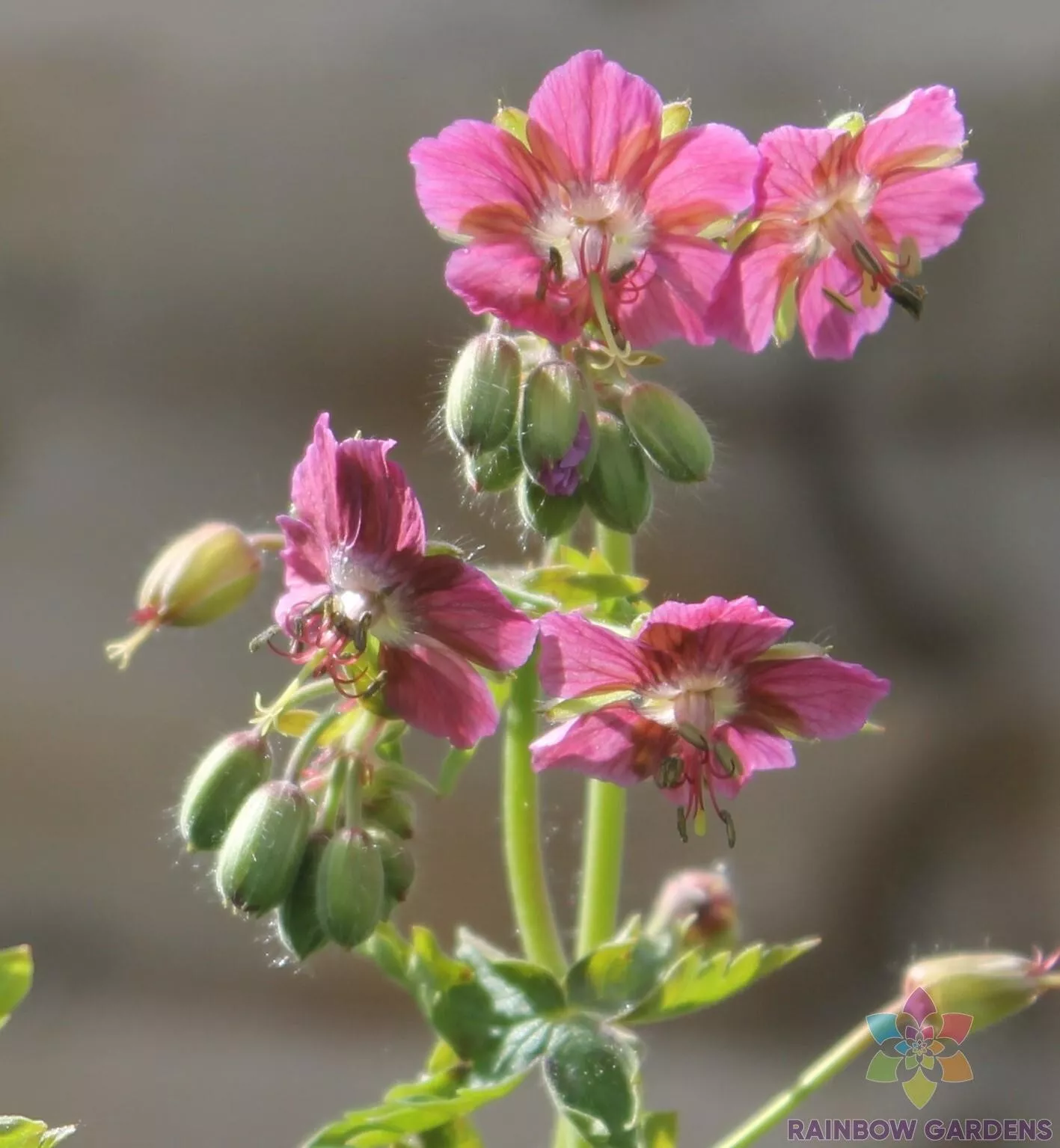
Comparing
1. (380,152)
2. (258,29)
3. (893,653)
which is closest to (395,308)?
(380,152)

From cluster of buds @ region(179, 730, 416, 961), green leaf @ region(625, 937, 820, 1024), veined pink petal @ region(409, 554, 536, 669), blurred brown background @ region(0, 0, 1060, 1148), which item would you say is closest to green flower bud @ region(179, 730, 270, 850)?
cluster of buds @ region(179, 730, 416, 961)

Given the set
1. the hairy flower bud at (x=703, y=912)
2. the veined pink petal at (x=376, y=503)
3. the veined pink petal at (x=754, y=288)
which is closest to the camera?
the veined pink petal at (x=376, y=503)

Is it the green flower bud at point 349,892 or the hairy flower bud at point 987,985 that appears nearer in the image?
the green flower bud at point 349,892

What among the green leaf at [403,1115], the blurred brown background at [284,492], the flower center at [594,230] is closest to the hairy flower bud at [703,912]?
the green leaf at [403,1115]

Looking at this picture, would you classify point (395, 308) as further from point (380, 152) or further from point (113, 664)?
point (113, 664)

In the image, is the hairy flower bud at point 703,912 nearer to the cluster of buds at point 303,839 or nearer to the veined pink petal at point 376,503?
the cluster of buds at point 303,839

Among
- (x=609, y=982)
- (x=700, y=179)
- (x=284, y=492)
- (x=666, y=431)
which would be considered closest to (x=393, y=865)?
(x=609, y=982)
